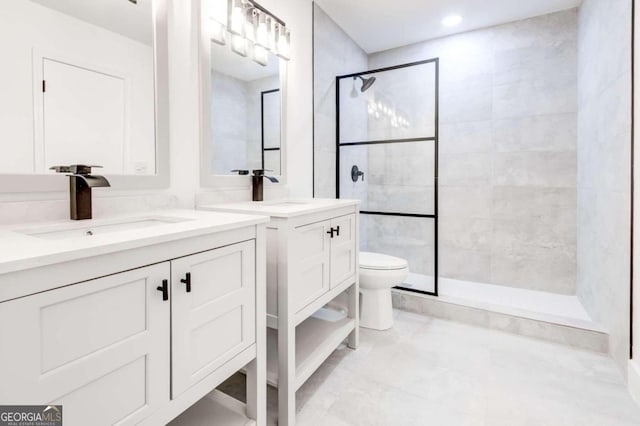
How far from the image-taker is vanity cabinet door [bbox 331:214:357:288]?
1.76 meters

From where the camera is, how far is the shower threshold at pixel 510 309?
209 cm

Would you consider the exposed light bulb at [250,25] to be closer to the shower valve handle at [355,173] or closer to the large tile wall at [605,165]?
the shower valve handle at [355,173]

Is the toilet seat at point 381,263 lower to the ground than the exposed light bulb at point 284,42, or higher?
lower

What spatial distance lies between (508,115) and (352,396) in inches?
106

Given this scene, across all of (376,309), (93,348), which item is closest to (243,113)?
(93,348)

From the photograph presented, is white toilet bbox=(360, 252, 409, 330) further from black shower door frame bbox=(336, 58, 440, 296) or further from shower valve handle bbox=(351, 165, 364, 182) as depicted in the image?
shower valve handle bbox=(351, 165, 364, 182)

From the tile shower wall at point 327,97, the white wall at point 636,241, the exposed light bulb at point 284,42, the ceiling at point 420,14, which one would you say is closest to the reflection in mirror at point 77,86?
the exposed light bulb at point 284,42

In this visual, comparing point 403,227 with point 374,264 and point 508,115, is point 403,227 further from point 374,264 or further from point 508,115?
point 508,115

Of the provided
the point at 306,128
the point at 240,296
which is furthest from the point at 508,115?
the point at 240,296

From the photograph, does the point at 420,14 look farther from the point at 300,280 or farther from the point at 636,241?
the point at 300,280

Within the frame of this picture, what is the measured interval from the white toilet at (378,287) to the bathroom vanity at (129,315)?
1.25 m

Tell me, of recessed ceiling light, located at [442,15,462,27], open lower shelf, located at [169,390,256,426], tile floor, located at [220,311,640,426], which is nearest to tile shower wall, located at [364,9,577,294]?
recessed ceiling light, located at [442,15,462,27]

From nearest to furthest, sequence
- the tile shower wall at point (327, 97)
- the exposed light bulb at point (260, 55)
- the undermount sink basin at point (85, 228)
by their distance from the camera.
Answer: the undermount sink basin at point (85, 228) < the exposed light bulb at point (260, 55) < the tile shower wall at point (327, 97)

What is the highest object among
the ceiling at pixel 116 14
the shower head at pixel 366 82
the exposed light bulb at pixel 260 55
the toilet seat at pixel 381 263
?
the shower head at pixel 366 82
